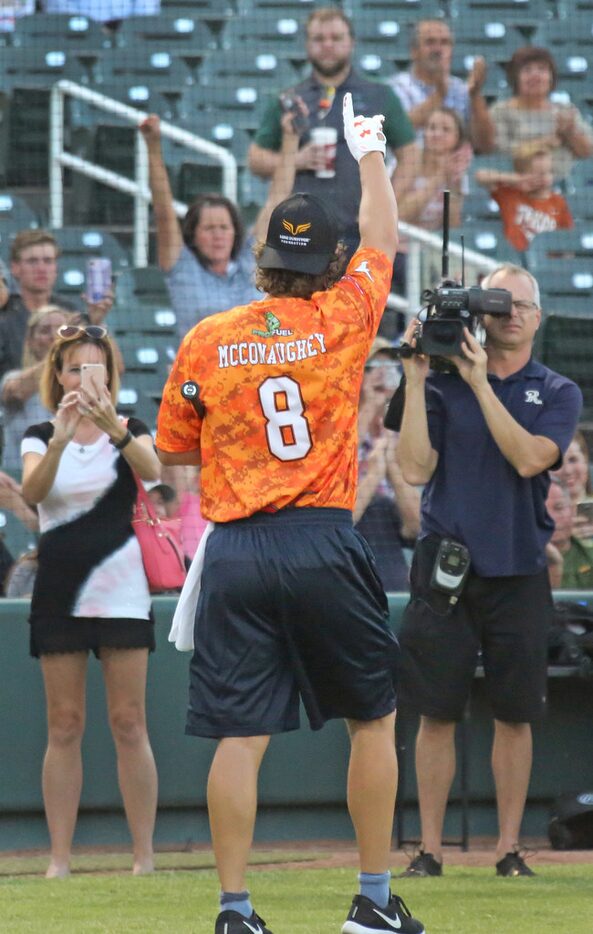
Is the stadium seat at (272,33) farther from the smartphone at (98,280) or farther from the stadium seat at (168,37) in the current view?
the smartphone at (98,280)

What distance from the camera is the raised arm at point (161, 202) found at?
853cm

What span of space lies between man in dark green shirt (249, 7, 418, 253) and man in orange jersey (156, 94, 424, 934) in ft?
16.6

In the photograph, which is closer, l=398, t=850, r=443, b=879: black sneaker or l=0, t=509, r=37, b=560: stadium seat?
l=398, t=850, r=443, b=879: black sneaker

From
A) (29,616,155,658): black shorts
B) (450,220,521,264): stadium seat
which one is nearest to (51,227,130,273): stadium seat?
(450,220,521,264): stadium seat

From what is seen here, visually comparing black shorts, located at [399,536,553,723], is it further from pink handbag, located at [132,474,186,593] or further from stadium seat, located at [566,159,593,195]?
stadium seat, located at [566,159,593,195]

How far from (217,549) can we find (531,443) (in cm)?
179

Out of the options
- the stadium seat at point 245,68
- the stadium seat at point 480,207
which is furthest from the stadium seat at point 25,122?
the stadium seat at point 480,207

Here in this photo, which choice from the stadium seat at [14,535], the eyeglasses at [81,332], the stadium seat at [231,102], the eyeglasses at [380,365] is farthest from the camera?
the stadium seat at [231,102]

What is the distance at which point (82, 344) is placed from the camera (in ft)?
18.4

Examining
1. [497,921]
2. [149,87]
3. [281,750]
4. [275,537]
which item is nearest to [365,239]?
[275,537]

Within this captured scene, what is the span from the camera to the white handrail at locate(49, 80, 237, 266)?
9289mm

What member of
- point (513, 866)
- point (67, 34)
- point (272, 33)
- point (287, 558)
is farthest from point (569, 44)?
point (287, 558)

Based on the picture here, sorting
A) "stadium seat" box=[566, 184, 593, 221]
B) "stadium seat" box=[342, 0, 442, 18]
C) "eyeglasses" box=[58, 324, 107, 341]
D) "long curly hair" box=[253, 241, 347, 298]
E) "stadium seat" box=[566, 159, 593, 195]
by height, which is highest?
"stadium seat" box=[342, 0, 442, 18]

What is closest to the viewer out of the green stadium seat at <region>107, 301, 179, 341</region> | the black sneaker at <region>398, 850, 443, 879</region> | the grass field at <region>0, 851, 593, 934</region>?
the grass field at <region>0, 851, 593, 934</region>
